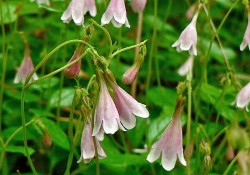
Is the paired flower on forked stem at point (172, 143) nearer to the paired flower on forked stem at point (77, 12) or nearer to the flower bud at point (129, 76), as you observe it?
the flower bud at point (129, 76)

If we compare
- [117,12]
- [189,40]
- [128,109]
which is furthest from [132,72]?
[189,40]

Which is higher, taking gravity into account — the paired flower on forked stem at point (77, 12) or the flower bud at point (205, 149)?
the paired flower on forked stem at point (77, 12)

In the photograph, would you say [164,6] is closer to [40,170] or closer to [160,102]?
[160,102]

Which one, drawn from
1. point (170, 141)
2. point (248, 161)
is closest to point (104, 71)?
point (170, 141)

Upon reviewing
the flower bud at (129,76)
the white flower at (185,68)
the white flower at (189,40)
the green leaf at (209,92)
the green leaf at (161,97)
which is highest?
the flower bud at (129,76)

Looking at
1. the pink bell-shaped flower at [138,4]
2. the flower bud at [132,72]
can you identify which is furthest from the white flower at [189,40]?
the flower bud at [132,72]

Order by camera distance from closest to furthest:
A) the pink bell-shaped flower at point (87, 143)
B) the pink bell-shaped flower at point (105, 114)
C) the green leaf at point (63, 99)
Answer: the pink bell-shaped flower at point (105, 114)
the pink bell-shaped flower at point (87, 143)
the green leaf at point (63, 99)

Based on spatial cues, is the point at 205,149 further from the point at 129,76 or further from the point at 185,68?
the point at 185,68

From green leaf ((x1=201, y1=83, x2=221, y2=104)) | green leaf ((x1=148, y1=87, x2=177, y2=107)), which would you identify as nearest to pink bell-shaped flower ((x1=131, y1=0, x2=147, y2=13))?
green leaf ((x1=201, y1=83, x2=221, y2=104))
